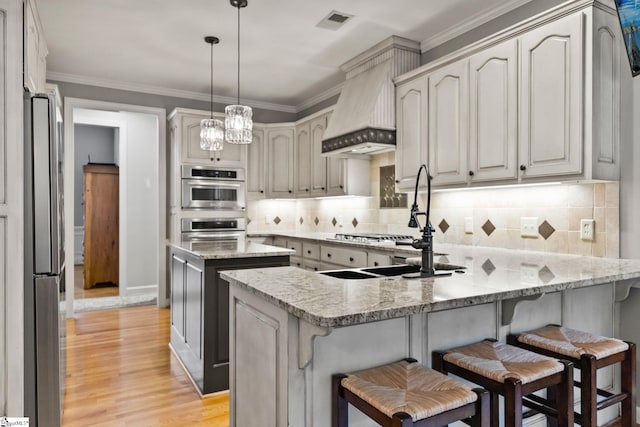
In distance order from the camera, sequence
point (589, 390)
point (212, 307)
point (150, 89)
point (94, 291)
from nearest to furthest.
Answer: point (589, 390), point (212, 307), point (150, 89), point (94, 291)

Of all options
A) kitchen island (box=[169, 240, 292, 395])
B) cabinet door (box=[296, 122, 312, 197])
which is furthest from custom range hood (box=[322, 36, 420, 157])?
kitchen island (box=[169, 240, 292, 395])

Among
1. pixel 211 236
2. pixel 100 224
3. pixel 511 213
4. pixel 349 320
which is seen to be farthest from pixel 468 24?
pixel 100 224

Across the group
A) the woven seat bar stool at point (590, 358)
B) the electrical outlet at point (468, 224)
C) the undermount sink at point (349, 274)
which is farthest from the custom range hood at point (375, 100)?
the woven seat bar stool at point (590, 358)

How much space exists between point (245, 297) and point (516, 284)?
1.07 meters

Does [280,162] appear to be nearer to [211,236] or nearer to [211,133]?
[211,236]

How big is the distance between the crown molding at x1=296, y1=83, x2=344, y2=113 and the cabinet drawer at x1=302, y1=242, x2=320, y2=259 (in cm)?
190

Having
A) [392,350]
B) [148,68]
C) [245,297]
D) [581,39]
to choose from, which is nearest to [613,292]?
[581,39]

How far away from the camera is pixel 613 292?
2332mm

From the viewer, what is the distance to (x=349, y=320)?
115cm

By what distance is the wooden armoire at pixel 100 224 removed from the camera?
6.37 m

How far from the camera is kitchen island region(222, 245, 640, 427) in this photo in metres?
1.31

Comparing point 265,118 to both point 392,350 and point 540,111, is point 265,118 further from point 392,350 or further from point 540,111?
point 392,350

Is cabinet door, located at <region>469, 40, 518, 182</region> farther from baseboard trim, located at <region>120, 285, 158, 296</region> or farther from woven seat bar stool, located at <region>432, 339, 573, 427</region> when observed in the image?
baseboard trim, located at <region>120, 285, 158, 296</region>

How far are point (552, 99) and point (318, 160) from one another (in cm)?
284
